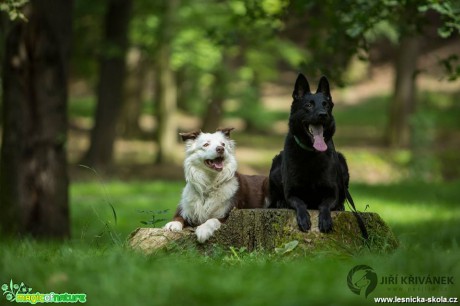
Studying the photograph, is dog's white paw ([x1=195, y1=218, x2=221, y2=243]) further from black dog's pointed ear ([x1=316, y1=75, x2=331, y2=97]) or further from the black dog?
black dog's pointed ear ([x1=316, y1=75, x2=331, y2=97])

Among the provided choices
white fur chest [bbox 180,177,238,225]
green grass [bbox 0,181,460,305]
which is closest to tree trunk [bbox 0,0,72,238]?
green grass [bbox 0,181,460,305]

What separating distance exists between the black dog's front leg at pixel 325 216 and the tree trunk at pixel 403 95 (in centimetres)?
2153

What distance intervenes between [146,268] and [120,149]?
23.4 m

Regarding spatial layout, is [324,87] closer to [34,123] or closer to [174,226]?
[174,226]

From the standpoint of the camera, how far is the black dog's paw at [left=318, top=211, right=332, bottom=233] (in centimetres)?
662

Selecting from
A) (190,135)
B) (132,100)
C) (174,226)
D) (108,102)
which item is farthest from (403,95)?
(174,226)

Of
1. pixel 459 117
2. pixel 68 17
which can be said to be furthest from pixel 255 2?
pixel 459 117

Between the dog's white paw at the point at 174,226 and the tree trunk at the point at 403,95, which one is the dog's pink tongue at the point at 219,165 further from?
the tree trunk at the point at 403,95

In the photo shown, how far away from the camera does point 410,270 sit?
5371 millimetres

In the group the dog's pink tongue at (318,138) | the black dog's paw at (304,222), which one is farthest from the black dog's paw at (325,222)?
the dog's pink tongue at (318,138)

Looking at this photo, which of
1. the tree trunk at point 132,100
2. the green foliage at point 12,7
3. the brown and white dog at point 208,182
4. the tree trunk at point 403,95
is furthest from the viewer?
the tree trunk at point 132,100

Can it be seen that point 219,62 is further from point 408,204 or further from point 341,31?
point 341,31

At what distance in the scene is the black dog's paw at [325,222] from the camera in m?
6.62

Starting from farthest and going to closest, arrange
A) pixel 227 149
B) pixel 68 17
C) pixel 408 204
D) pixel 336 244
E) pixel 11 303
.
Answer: pixel 408 204, pixel 68 17, pixel 227 149, pixel 336 244, pixel 11 303
